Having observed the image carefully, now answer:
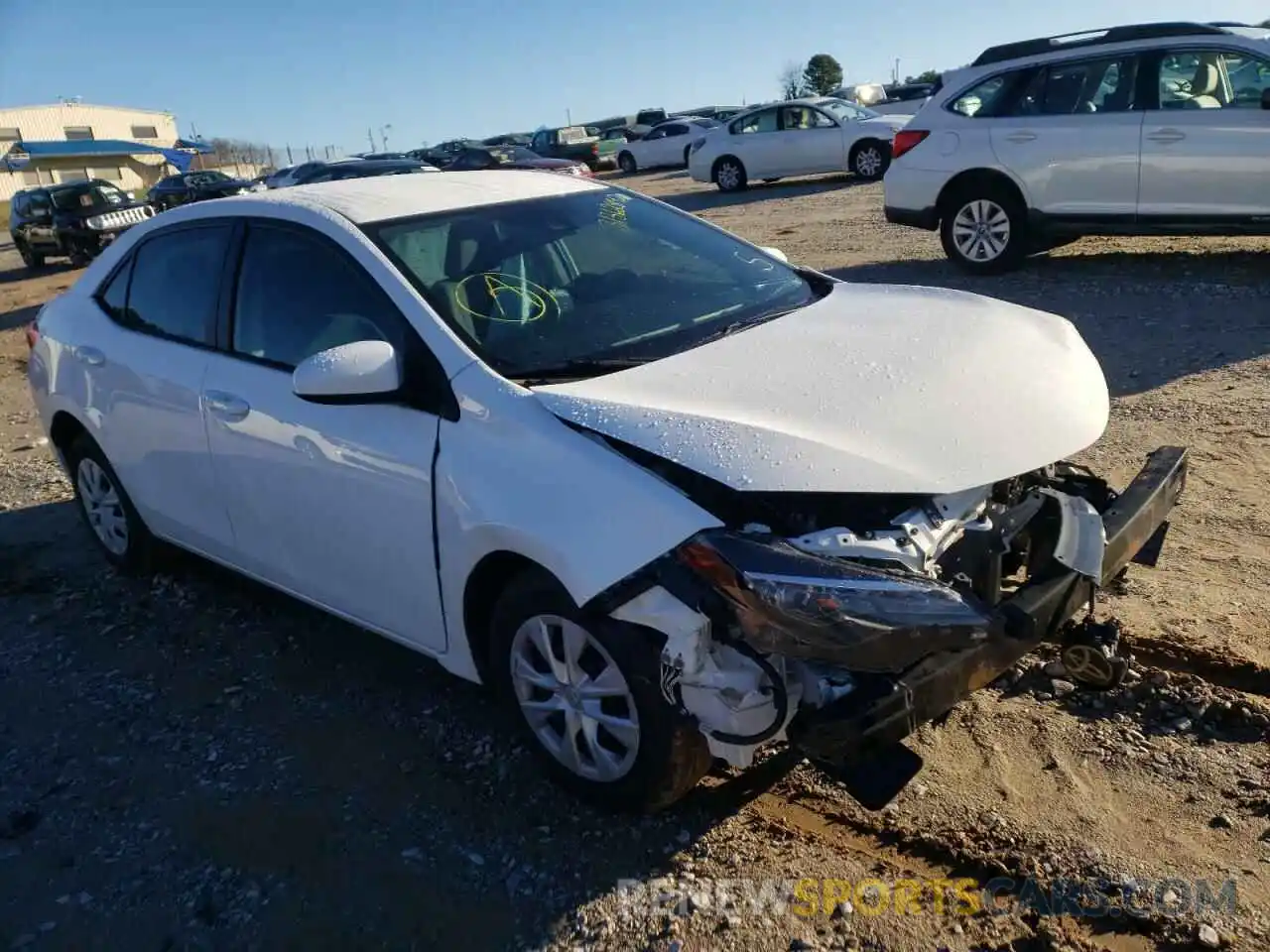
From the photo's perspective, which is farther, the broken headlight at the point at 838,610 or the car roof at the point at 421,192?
the car roof at the point at 421,192

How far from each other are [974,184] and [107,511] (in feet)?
25.4

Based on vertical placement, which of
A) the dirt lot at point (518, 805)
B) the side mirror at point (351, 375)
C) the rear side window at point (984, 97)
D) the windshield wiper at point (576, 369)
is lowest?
the dirt lot at point (518, 805)

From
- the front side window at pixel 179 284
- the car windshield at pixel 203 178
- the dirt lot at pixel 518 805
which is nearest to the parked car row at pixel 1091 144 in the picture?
the dirt lot at pixel 518 805

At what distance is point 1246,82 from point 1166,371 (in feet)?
11.2

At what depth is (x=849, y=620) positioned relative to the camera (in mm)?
2418

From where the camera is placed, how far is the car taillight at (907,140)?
10016mm

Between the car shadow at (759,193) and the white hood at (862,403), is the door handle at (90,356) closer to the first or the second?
the white hood at (862,403)

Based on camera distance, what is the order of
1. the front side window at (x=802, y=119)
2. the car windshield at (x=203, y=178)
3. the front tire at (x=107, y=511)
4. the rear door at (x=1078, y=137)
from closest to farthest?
1. the front tire at (x=107, y=511)
2. the rear door at (x=1078, y=137)
3. the front side window at (x=802, y=119)
4. the car windshield at (x=203, y=178)

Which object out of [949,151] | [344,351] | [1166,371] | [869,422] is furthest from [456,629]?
[949,151]

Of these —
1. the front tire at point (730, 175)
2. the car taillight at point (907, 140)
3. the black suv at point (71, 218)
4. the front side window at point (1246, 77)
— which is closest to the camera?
the front side window at point (1246, 77)

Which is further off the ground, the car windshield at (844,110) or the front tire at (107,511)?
the car windshield at (844,110)

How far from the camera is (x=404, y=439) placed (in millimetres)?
3248

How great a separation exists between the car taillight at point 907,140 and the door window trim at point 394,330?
742 centimetres

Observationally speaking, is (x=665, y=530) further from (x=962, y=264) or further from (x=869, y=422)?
(x=962, y=264)
